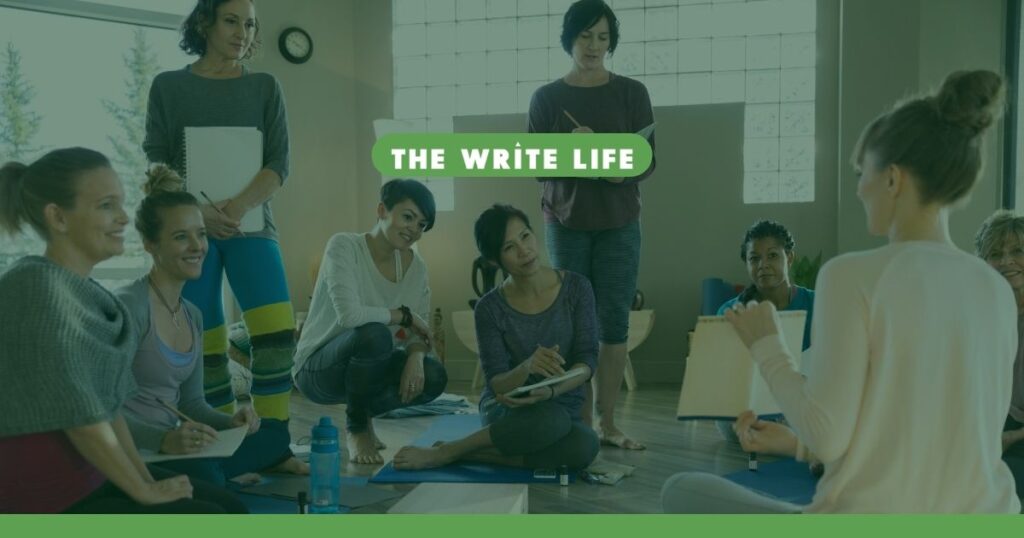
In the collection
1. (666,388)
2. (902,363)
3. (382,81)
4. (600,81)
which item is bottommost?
(666,388)

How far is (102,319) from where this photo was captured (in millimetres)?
1449

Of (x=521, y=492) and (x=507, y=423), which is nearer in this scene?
(x=521, y=492)

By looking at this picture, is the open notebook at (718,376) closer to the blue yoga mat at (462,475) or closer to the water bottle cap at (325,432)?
the water bottle cap at (325,432)

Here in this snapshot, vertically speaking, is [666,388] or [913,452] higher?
[913,452]

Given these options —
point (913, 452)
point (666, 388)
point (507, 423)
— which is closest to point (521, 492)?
point (507, 423)

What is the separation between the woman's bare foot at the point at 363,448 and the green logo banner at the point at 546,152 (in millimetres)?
1107

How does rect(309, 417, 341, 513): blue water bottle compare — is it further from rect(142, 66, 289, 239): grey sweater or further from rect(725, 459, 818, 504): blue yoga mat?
rect(725, 459, 818, 504): blue yoga mat

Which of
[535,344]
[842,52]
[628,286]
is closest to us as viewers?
[535,344]

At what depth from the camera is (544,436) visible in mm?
2582

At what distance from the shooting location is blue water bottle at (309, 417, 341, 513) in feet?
7.31

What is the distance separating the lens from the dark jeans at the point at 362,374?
9.41ft

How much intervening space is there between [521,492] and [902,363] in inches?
47.8

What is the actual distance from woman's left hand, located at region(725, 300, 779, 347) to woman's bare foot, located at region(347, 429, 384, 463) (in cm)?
193

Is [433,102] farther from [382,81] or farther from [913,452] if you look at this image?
[913,452]
